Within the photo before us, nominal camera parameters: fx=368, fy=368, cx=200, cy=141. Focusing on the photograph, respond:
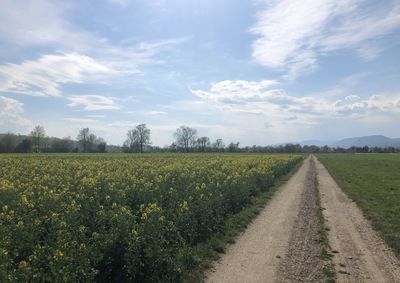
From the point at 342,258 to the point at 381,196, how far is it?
13404 millimetres

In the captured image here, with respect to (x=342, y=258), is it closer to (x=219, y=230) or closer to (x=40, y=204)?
(x=219, y=230)

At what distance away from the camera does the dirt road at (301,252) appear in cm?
877

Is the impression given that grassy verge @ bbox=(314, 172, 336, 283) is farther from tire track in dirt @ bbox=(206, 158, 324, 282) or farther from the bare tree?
the bare tree

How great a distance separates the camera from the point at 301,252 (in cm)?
1059

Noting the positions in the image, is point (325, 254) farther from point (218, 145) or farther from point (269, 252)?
point (218, 145)

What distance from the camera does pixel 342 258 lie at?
10.1 metres

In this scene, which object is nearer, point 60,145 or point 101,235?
point 101,235

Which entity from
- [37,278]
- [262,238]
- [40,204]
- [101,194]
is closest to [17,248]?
[37,278]

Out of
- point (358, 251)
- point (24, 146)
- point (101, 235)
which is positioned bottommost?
point (358, 251)

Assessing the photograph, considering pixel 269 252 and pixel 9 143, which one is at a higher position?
pixel 9 143

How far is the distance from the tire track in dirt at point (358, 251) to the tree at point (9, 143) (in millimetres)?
111119

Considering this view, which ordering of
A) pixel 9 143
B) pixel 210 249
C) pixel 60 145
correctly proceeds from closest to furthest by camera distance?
pixel 210 249, pixel 9 143, pixel 60 145

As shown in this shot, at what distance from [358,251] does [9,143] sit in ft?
387

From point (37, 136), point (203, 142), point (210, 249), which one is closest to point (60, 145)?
point (37, 136)
